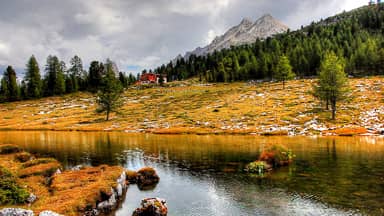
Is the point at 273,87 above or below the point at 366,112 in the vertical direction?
above

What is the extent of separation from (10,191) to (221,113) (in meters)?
96.0

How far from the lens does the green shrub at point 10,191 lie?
1053 inches

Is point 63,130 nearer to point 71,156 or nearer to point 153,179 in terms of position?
point 71,156

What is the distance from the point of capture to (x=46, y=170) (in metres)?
39.7

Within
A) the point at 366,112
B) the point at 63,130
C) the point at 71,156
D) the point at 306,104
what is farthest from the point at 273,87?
the point at 71,156

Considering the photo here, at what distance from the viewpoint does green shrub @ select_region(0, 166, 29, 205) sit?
26739 millimetres

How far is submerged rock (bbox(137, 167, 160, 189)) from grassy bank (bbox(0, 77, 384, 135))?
2081 inches

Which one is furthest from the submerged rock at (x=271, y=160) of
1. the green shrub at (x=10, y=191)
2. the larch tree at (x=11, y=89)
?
the larch tree at (x=11, y=89)

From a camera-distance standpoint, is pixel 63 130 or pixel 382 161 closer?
pixel 382 161

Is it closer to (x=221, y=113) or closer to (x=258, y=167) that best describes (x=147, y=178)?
(x=258, y=167)

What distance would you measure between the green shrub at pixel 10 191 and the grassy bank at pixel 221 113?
219ft

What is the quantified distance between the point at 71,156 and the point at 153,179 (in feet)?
79.9

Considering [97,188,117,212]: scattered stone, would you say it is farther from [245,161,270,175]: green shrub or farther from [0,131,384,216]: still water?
[245,161,270,175]: green shrub

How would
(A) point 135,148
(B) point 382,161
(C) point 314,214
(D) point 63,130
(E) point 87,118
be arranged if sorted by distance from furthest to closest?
(E) point 87,118
(D) point 63,130
(A) point 135,148
(B) point 382,161
(C) point 314,214
